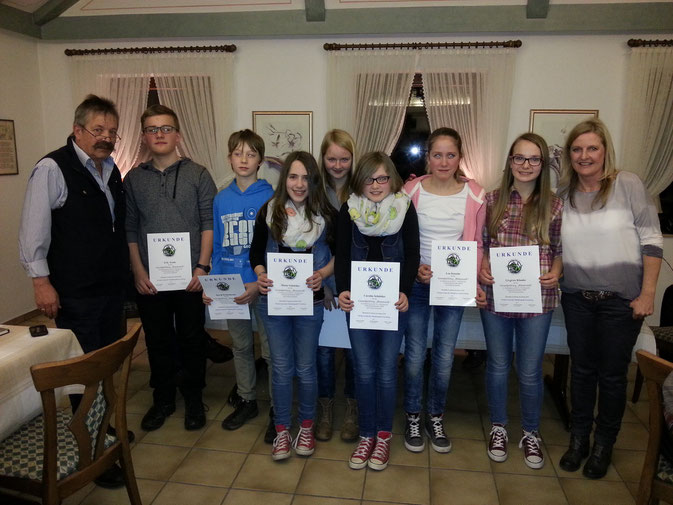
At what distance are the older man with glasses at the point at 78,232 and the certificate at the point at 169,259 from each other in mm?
166

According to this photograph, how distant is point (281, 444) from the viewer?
2410 mm

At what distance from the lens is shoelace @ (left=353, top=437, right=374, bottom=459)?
2.37m

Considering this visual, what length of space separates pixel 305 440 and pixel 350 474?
0.88 feet

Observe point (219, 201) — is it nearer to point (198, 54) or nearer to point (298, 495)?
point (298, 495)

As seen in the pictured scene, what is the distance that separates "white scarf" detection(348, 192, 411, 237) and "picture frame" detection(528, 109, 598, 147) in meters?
3.20

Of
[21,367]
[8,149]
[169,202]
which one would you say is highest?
[8,149]

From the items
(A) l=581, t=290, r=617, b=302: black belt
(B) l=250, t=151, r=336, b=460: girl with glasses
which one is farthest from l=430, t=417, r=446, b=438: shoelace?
(A) l=581, t=290, r=617, b=302: black belt

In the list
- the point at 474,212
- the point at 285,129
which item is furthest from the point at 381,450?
the point at 285,129

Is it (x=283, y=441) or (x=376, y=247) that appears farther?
(x=283, y=441)

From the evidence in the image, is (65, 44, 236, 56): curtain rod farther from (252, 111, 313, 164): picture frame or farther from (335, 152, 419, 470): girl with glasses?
(335, 152, 419, 470): girl with glasses

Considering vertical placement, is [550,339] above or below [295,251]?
below

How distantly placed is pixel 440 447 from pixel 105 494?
1559 mm

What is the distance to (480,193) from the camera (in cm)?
224

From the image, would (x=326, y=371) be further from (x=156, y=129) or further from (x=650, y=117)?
(x=650, y=117)
